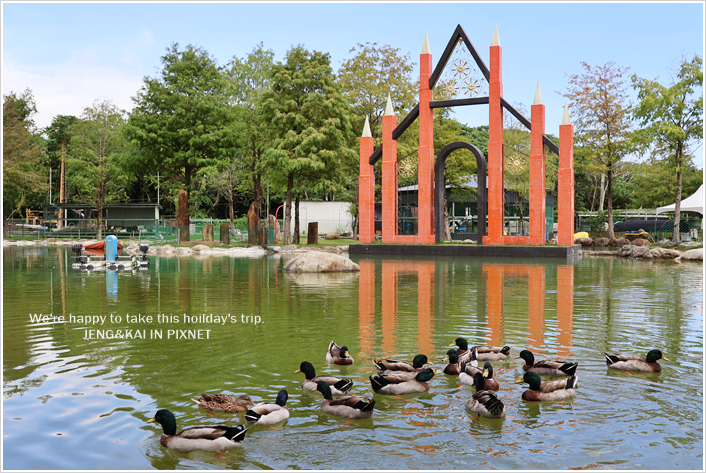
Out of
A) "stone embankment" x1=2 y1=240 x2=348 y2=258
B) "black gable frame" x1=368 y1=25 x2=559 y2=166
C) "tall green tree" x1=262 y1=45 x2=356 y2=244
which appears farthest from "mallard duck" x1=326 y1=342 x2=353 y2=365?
"tall green tree" x1=262 y1=45 x2=356 y2=244

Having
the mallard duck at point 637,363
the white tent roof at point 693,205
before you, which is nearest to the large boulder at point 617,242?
the white tent roof at point 693,205

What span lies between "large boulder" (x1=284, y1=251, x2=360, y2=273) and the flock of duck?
1439cm

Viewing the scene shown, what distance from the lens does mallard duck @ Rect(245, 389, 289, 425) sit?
6.11 metres

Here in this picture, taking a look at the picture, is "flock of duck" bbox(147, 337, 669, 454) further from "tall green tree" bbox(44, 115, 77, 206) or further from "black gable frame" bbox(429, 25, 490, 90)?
"tall green tree" bbox(44, 115, 77, 206)

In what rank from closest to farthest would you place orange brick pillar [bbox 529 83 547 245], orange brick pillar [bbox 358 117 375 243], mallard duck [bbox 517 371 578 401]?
mallard duck [bbox 517 371 578 401] → orange brick pillar [bbox 529 83 547 245] → orange brick pillar [bbox 358 117 375 243]

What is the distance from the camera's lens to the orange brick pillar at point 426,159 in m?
38.9

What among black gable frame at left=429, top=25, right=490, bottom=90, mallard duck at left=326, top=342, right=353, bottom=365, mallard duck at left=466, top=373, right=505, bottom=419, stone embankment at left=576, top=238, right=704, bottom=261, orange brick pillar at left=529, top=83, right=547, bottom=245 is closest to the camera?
mallard duck at left=466, top=373, right=505, bottom=419

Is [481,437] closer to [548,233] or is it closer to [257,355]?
[257,355]

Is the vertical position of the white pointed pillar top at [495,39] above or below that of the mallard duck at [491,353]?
above

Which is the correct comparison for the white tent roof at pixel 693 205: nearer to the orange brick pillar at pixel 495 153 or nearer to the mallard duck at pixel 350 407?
the orange brick pillar at pixel 495 153

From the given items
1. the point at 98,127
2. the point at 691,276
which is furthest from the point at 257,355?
the point at 98,127

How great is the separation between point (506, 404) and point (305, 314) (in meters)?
6.72

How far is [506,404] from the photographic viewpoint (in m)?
6.91

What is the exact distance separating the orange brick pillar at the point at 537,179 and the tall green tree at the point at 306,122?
1410 cm
